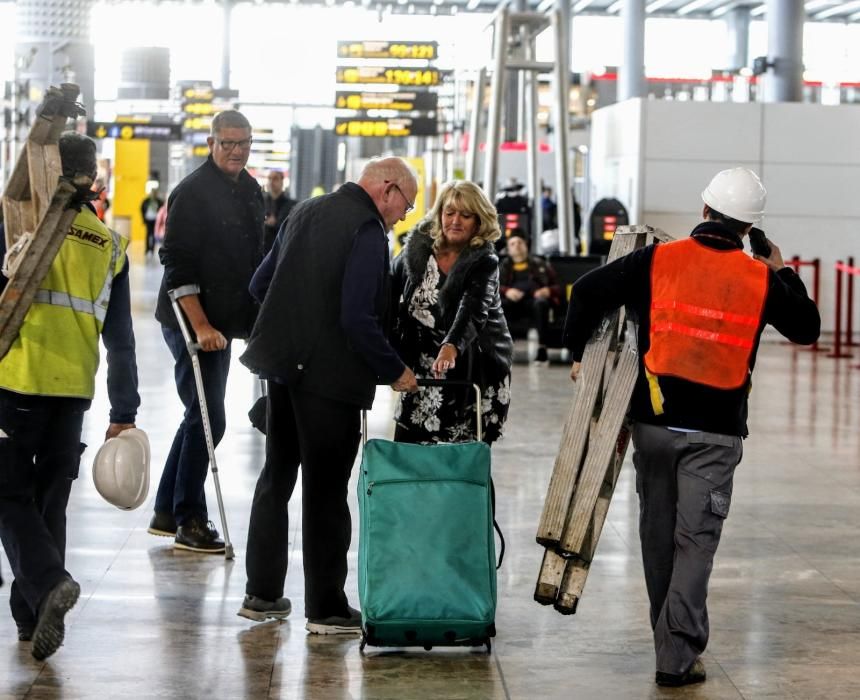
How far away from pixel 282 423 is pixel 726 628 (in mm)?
1728

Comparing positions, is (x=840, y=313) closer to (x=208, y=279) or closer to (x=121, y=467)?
(x=208, y=279)

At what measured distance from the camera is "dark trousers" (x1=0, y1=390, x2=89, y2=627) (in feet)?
14.8

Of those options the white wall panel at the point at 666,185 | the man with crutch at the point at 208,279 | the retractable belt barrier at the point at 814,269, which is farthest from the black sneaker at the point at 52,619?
the white wall panel at the point at 666,185

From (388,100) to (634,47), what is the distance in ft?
41.9

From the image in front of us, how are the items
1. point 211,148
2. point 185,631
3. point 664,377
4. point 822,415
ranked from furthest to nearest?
point 822,415 → point 211,148 → point 185,631 → point 664,377

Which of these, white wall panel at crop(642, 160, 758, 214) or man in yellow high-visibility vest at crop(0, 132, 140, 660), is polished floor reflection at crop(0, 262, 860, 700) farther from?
white wall panel at crop(642, 160, 758, 214)

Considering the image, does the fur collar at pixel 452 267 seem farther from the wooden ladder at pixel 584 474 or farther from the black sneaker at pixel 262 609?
the black sneaker at pixel 262 609

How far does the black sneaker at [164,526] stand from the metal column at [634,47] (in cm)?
3601

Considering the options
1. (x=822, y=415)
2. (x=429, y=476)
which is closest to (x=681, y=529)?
(x=429, y=476)

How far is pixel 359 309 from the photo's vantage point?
15.4 ft

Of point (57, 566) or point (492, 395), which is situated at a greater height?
point (492, 395)

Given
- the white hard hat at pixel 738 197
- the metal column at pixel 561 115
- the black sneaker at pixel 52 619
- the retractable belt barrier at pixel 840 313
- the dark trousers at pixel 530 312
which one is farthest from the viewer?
the metal column at pixel 561 115

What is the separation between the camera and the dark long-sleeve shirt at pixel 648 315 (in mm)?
4422

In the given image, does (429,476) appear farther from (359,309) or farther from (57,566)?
(57,566)
